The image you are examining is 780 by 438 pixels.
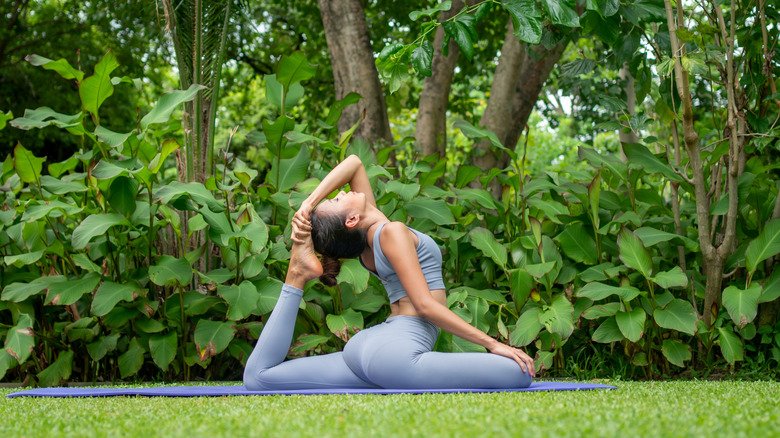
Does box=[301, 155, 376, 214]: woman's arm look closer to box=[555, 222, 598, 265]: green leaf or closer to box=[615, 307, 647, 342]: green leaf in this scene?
box=[555, 222, 598, 265]: green leaf

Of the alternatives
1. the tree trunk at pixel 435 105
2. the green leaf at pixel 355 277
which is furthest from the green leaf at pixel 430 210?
the tree trunk at pixel 435 105

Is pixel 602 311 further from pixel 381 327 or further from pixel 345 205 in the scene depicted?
pixel 345 205

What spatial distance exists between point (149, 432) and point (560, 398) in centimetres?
154

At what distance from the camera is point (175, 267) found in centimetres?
488

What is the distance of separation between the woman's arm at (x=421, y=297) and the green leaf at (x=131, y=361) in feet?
6.34

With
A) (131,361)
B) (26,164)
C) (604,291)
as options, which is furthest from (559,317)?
(26,164)

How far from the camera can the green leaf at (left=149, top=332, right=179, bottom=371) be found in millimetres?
4863

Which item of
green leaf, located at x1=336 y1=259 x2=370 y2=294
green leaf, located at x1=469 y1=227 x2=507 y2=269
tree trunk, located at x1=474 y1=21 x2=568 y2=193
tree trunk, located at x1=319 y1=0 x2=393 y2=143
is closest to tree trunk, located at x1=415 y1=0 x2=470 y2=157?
tree trunk, located at x1=474 y1=21 x2=568 y2=193

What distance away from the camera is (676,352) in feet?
15.5

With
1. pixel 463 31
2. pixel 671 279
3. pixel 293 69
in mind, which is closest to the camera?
pixel 463 31

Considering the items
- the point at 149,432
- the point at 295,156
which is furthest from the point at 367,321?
the point at 149,432

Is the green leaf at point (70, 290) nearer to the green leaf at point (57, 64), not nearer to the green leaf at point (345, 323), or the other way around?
the green leaf at point (57, 64)

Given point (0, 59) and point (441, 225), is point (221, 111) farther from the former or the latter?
point (441, 225)

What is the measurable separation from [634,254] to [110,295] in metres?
2.92
